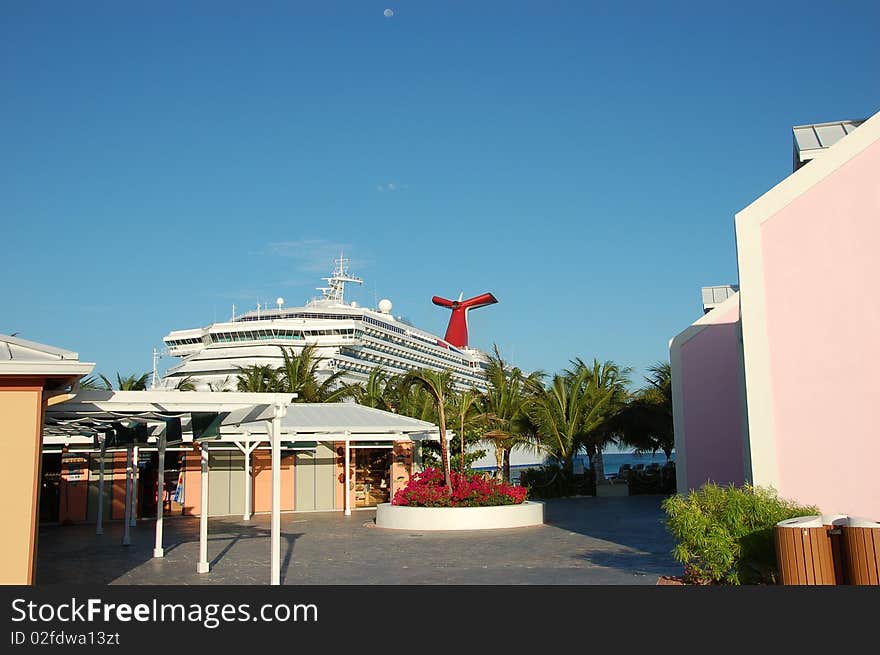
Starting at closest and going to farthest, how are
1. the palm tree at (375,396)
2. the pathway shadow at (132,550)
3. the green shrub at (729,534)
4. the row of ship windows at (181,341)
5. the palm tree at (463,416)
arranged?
the green shrub at (729,534), the pathway shadow at (132,550), the palm tree at (463,416), the palm tree at (375,396), the row of ship windows at (181,341)

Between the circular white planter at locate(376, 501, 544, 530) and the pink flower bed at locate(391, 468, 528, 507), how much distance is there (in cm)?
39

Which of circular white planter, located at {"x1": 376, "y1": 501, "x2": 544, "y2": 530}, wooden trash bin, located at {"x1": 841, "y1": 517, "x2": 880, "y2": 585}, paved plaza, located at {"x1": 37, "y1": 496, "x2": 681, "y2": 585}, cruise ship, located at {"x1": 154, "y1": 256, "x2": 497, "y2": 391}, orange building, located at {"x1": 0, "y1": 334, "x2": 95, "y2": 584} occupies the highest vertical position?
cruise ship, located at {"x1": 154, "y1": 256, "x2": 497, "y2": 391}

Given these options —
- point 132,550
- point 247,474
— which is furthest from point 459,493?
point 132,550

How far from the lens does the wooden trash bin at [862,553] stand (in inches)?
292

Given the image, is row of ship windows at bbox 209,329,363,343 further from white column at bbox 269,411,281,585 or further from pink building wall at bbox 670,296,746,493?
white column at bbox 269,411,281,585

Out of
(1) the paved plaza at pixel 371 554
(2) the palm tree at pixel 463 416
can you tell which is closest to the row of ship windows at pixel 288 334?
(2) the palm tree at pixel 463 416

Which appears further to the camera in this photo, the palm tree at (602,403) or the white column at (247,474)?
the palm tree at (602,403)

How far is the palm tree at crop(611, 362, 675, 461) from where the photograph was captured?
→ 3064 centimetres

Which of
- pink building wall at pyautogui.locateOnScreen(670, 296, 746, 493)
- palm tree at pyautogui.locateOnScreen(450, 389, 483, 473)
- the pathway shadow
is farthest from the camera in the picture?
palm tree at pyautogui.locateOnScreen(450, 389, 483, 473)

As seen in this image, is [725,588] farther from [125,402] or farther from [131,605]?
[125,402]

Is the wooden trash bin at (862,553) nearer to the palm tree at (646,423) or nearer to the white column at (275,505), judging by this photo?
the white column at (275,505)

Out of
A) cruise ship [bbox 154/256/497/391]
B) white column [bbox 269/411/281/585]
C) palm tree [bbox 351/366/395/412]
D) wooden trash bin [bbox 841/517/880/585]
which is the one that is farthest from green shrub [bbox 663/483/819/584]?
cruise ship [bbox 154/256/497/391]

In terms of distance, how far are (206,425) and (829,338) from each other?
8594 mm

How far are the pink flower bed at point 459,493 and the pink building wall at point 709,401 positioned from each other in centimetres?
390
